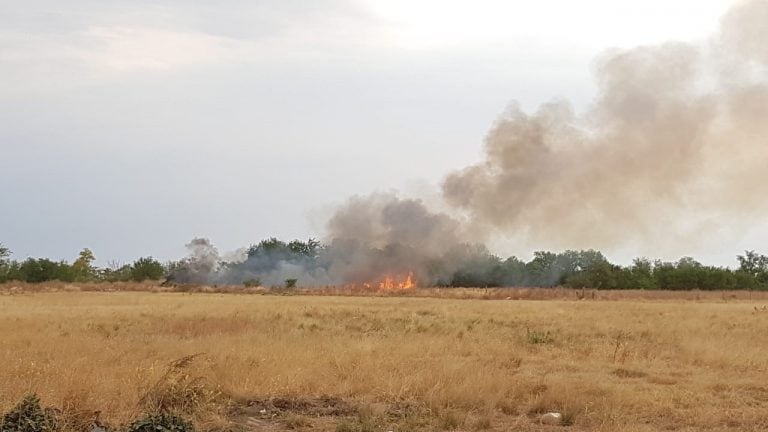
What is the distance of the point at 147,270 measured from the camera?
366ft

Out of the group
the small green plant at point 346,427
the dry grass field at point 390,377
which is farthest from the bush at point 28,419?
the small green plant at point 346,427

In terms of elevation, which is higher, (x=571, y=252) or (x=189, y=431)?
(x=571, y=252)

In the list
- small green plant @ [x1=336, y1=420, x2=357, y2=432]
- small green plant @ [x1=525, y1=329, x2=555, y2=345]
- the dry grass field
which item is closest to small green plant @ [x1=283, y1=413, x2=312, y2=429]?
the dry grass field

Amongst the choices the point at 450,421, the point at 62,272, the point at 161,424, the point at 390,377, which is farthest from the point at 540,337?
the point at 62,272

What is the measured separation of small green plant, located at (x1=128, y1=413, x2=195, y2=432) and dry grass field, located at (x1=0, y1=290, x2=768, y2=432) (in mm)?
1160

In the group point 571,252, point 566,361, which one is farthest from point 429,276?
point 566,361

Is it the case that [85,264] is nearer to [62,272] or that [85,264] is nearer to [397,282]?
[62,272]

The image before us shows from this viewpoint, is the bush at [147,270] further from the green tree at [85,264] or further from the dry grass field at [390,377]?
the dry grass field at [390,377]

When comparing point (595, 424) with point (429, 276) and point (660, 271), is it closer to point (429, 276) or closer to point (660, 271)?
point (429, 276)

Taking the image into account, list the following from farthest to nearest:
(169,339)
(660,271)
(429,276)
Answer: (660,271), (429,276), (169,339)

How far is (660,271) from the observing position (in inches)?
3826

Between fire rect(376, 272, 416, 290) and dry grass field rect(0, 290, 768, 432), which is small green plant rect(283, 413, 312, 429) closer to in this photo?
dry grass field rect(0, 290, 768, 432)

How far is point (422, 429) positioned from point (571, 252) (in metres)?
115

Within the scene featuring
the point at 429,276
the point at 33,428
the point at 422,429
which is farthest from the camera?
the point at 429,276
